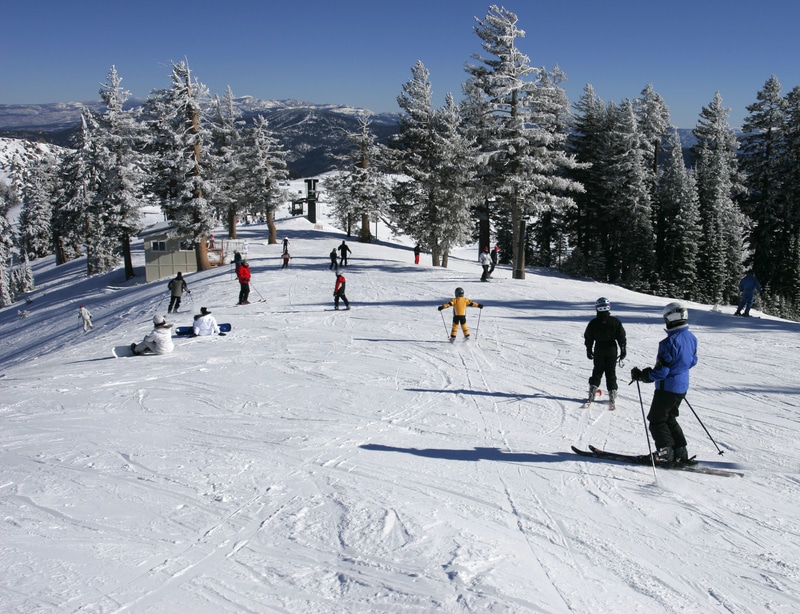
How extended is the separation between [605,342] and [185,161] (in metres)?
32.5

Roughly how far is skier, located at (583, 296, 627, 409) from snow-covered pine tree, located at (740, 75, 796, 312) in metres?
38.1

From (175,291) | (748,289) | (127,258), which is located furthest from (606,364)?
(127,258)

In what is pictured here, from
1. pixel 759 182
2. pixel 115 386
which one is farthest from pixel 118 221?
pixel 759 182

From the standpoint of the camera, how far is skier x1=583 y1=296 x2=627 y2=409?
9.12 metres

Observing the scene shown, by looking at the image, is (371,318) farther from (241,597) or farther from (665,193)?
(665,193)

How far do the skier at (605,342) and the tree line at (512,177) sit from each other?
18.6 metres

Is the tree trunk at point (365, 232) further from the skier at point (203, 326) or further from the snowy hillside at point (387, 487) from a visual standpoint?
the snowy hillside at point (387, 487)

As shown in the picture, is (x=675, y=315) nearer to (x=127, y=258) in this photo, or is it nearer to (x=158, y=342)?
(x=158, y=342)

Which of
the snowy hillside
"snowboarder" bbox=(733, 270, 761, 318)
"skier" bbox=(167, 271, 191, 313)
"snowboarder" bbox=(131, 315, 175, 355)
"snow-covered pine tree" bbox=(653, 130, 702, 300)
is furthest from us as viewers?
"snow-covered pine tree" bbox=(653, 130, 702, 300)

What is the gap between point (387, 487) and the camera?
6.52 m

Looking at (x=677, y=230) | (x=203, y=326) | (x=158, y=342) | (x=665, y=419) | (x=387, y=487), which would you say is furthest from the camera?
(x=677, y=230)

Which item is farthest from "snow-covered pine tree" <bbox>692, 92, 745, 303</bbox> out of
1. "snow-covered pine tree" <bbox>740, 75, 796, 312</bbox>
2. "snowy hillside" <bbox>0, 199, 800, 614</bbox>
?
"snowy hillside" <bbox>0, 199, 800, 614</bbox>

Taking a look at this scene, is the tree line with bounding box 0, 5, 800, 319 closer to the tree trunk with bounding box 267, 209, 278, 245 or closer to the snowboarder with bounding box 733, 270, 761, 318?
the tree trunk with bounding box 267, 209, 278, 245

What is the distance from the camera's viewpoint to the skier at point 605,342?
29.9ft
